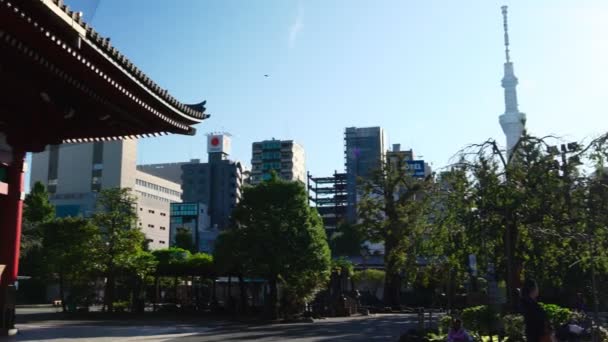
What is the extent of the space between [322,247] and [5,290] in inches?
787

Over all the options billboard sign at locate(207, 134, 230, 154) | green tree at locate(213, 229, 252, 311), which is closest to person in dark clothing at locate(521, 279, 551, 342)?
green tree at locate(213, 229, 252, 311)

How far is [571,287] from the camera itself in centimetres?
3850

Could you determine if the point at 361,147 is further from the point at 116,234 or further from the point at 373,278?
the point at 116,234

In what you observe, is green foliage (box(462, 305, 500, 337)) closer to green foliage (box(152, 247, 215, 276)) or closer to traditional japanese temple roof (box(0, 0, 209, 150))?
traditional japanese temple roof (box(0, 0, 209, 150))

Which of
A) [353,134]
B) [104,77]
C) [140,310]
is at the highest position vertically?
[353,134]

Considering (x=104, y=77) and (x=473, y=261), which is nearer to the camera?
(x=104, y=77)

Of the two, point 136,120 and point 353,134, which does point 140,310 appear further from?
point 353,134

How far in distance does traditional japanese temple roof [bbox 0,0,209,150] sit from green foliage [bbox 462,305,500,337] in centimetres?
940

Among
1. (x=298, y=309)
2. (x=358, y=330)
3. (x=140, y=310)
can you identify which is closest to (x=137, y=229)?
(x=140, y=310)

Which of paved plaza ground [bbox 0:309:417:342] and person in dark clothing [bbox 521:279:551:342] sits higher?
person in dark clothing [bbox 521:279:551:342]

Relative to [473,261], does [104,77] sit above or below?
above

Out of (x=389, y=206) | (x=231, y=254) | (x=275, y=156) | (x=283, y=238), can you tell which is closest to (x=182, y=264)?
(x=231, y=254)

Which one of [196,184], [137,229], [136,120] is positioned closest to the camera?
[136,120]

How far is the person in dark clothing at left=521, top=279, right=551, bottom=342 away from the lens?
8.34 metres
